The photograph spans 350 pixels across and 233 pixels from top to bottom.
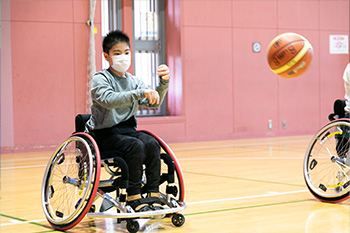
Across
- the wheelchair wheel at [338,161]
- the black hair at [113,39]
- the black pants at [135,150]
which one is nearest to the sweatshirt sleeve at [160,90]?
the black pants at [135,150]

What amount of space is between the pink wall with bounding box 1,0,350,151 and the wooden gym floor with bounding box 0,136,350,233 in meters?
0.94

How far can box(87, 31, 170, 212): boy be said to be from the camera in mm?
2928

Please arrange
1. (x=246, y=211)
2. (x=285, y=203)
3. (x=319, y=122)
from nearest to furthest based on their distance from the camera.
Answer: (x=246, y=211)
(x=285, y=203)
(x=319, y=122)

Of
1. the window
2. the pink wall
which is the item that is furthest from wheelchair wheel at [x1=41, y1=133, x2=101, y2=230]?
the window

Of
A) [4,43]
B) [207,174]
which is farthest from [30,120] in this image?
[207,174]

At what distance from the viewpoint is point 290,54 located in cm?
422

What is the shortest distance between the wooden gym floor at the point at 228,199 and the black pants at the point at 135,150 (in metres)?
0.24

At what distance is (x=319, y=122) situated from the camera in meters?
9.78

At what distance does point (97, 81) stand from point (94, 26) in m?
4.86

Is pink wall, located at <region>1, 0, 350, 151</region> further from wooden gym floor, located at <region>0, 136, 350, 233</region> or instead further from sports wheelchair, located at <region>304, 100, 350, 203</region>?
sports wheelchair, located at <region>304, 100, 350, 203</region>

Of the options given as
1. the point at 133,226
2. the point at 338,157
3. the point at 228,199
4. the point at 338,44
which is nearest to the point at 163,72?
the point at 133,226

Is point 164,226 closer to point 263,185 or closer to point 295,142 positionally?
point 263,185

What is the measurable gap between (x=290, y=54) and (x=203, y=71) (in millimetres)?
4481

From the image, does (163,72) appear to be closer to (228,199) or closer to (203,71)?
(228,199)
